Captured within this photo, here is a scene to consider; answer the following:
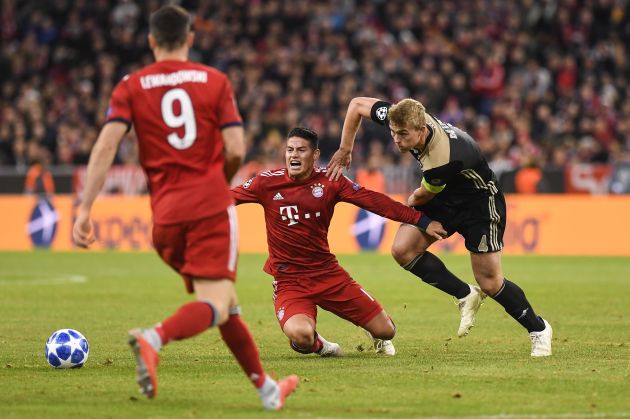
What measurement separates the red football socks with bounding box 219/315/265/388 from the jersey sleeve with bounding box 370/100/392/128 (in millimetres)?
3143

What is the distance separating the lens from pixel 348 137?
9.53 meters

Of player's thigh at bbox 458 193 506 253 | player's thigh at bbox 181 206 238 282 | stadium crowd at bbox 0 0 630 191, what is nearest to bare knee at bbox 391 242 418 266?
player's thigh at bbox 458 193 506 253

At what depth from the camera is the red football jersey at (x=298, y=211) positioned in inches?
374

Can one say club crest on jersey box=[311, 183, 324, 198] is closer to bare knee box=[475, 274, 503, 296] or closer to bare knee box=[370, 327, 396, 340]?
bare knee box=[370, 327, 396, 340]

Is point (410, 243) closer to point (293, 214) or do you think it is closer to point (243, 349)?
point (293, 214)

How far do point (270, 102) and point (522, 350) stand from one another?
762 inches

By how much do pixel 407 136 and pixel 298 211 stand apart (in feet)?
4.11

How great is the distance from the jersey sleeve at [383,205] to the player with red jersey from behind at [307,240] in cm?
2

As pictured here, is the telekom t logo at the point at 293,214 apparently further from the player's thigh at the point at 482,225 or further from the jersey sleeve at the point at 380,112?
the player's thigh at the point at 482,225

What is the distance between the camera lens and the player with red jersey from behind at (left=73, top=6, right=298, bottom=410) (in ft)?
21.5

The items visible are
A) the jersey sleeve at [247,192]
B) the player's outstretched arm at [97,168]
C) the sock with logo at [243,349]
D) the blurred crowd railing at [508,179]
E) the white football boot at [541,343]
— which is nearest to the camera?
the player's outstretched arm at [97,168]

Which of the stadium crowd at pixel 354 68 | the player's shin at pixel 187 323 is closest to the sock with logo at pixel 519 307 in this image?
the player's shin at pixel 187 323

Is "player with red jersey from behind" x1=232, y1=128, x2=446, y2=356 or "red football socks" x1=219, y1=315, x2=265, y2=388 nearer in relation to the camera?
"red football socks" x1=219, y1=315, x2=265, y2=388

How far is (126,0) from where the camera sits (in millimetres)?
31844
